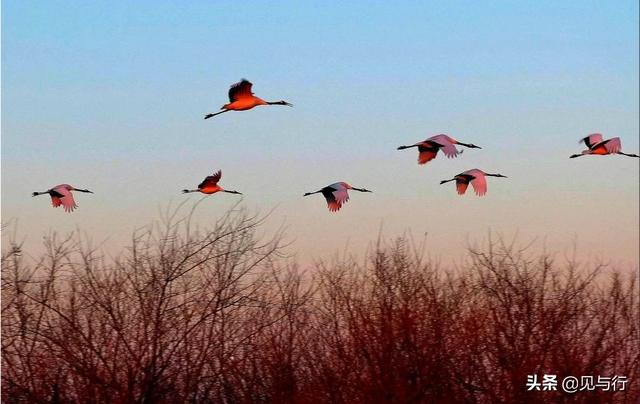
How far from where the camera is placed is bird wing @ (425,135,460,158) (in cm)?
1758

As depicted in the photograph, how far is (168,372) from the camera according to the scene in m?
18.5

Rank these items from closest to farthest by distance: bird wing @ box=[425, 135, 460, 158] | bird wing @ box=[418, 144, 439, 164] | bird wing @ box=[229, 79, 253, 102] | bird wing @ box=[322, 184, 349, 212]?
bird wing @ box=[229, 79, 253, 102], bird wing @ box=[425, 135, 460, 158], bird wing @ box=[322, 184, 349, 212], bird wing @ box=[418, 144, 439, 164]

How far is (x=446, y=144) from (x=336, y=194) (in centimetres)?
176

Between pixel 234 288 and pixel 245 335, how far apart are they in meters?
0.77

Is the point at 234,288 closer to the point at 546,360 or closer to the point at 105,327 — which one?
the point at 105,327

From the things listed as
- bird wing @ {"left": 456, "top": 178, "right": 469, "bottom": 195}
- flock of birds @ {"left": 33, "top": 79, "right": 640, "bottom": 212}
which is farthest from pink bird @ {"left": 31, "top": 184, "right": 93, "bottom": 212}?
bird wing @ {"left": 456, "top": 178, "right": 469, "bottom": 195}

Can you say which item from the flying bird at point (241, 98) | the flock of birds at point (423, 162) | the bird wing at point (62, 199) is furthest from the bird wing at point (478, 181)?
the bird wing at point (62, 199)

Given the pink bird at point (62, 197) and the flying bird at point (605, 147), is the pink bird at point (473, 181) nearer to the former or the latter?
the flying bird at point (605, 147)

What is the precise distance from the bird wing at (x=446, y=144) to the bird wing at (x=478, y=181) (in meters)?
0.73

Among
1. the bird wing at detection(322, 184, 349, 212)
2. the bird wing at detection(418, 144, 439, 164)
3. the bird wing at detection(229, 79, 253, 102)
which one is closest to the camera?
the bird wing at detection(229, 79, 253, 102)

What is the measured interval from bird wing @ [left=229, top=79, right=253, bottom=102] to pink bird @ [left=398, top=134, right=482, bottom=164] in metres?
2.91

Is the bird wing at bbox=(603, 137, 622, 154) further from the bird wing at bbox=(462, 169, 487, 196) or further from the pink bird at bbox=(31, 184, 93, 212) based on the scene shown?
the pink bird at bbox=(31, 184, 93, 212)

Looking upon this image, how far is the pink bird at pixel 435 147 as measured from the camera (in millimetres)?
17672

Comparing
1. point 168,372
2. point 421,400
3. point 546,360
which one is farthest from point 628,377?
point 168,372
